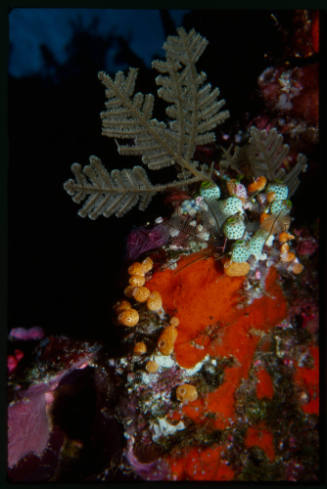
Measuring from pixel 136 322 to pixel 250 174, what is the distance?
2.05 meters

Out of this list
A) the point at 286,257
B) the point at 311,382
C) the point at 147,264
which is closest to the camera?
the point at 147,264

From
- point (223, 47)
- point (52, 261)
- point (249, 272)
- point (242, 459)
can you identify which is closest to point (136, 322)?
point (249, 272)

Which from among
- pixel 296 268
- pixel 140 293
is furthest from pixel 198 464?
pixel 296 268

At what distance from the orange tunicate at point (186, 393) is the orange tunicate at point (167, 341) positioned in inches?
13.0

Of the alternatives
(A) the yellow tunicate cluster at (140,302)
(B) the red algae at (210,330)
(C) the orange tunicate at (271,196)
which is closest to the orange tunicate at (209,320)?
(B) the red algae at (210,330)

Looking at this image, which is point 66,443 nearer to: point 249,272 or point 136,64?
point 249,272

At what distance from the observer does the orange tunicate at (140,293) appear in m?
2.49

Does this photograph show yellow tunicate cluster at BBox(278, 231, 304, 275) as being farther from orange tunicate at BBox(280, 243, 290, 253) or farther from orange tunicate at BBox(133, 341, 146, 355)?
orange tunicate at BBox(133, 341, 146, 355)

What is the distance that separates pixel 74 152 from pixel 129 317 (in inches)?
158

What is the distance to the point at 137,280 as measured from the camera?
2.53m

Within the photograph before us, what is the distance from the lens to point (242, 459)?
112 inches

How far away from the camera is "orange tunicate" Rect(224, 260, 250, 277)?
8.21 ft

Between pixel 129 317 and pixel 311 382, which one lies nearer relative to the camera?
pixel 129 317

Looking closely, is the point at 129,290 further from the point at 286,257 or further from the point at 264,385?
the point at 264,385
